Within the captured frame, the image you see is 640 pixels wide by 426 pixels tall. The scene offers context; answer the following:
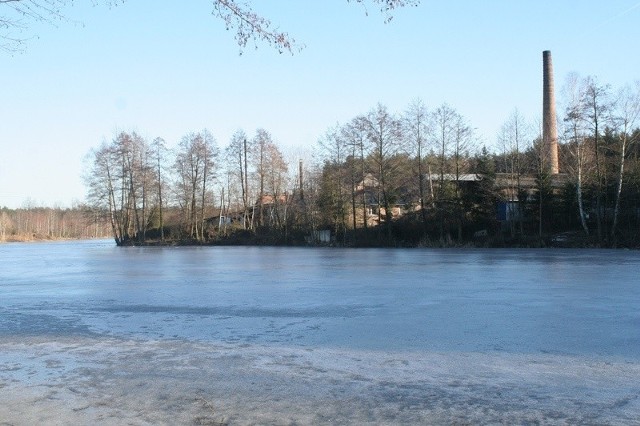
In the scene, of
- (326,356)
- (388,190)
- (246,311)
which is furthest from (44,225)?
(326,356)

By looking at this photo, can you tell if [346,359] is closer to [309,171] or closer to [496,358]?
[496,358]

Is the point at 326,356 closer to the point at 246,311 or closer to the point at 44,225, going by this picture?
the point at 246,311

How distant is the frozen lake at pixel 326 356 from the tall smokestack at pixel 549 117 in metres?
30.4

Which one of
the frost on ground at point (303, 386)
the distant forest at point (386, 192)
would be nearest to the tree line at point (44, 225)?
the distant forest at point (386, 192)

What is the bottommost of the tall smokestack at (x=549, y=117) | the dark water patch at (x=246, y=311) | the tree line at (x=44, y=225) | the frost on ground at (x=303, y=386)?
the frost on ground at (x=303, y=386)

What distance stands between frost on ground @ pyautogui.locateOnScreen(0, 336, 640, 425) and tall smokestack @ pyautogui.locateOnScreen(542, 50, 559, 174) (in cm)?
3771

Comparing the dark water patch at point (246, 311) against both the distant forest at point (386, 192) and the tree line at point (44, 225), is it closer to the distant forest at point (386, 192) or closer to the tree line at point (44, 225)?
the distant forest at point (386, 192)

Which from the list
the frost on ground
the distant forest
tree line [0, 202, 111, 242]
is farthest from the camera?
tree line [0, 202, 111, 242]

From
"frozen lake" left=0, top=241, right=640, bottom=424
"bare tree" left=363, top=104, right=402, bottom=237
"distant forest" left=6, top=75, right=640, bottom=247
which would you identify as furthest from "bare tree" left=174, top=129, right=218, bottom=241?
"frozen lake" left=0, top=241, right=640, bottom=424

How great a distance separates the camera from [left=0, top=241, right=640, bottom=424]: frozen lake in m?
5.00

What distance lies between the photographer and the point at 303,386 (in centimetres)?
573

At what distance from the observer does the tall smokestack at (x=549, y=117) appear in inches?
1650

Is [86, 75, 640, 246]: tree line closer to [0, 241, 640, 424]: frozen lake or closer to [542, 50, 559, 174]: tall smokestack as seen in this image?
[542, 50, 559, 174]: tall smokestack

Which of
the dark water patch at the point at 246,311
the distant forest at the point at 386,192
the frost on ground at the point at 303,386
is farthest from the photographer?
the distant forest at the point at 386,192
